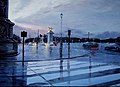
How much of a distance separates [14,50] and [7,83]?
21.4m

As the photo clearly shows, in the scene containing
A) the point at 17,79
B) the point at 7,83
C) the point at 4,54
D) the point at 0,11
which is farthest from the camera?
the point at 0,11

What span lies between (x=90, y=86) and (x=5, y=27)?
2136 cm

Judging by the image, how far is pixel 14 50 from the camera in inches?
1291

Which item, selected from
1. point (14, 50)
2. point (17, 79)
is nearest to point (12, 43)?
point (14, 50)

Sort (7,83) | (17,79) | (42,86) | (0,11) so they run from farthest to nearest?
(0,11) → (17,79) → (7,83) → (42,86)

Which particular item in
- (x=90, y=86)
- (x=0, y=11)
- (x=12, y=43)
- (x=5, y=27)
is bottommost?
(x=90, y=86)

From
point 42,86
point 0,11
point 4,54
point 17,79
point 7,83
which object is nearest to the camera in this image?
point 42,86

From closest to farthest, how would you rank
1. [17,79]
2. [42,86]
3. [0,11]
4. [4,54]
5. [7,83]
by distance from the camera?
1. [42,86]
2. [7,83]
3. [17,79]
4. [4,54]
5. [0,11]

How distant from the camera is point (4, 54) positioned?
29203 mm

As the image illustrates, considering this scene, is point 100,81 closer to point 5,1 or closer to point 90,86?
point 90,86

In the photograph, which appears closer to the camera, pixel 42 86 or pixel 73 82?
pixel 42 86

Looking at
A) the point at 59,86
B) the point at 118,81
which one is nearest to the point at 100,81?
the point at 118,81

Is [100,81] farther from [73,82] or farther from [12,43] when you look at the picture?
[12,43]

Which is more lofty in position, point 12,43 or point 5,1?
point 5,1
